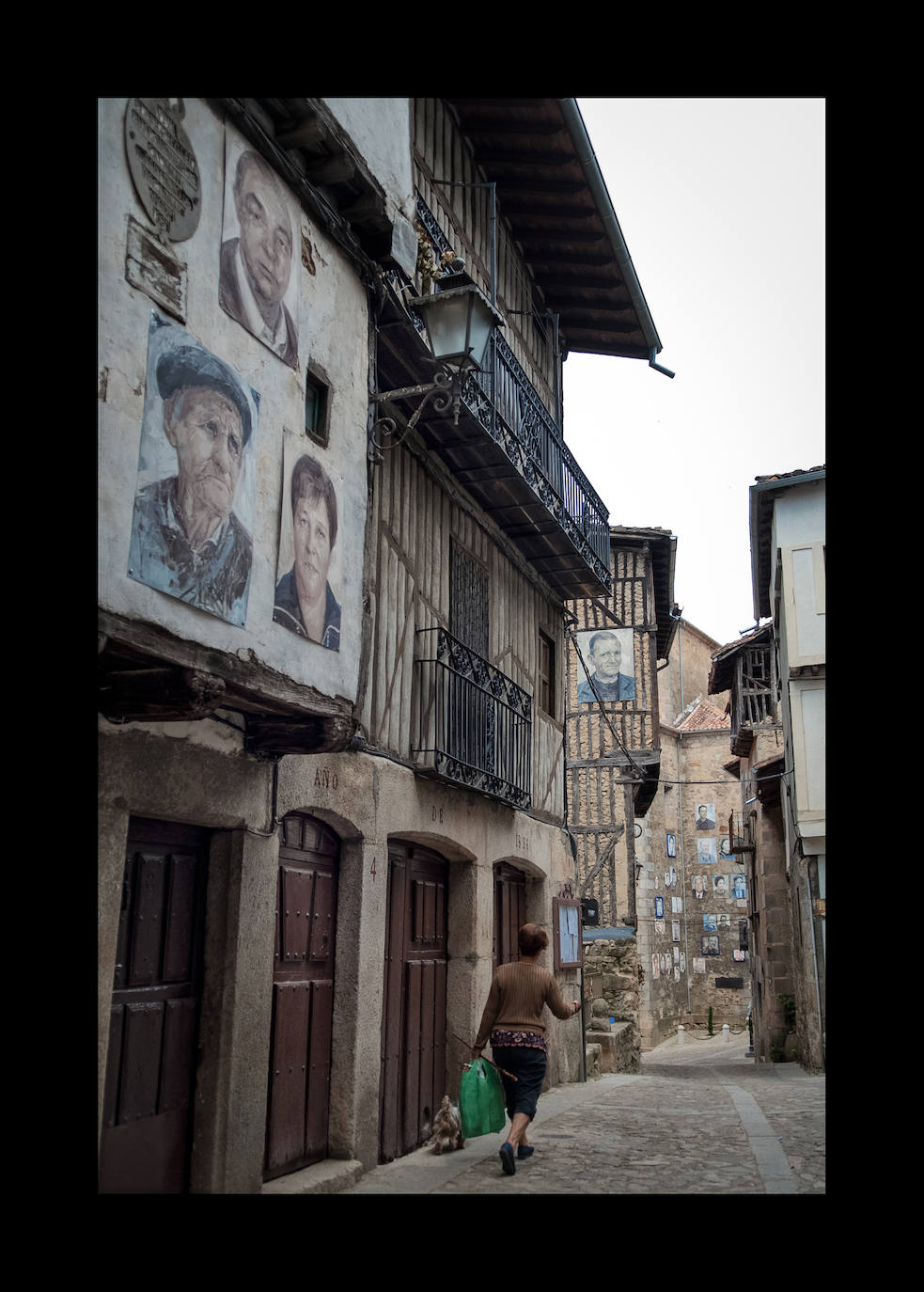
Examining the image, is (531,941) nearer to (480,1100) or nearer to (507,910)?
(480,1100)

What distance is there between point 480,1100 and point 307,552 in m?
3.21

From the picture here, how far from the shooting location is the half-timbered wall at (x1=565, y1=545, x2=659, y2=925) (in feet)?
61.5

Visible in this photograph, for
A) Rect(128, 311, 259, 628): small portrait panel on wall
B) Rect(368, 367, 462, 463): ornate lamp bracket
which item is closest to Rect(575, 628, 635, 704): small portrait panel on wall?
Rect(368, 367, 462, 463): ornate lamp bracket

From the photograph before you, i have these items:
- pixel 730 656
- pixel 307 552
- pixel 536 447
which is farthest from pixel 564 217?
pixel 730 656

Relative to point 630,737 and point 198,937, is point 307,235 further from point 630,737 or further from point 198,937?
point 630,737

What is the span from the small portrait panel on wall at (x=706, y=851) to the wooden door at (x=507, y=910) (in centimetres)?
2363

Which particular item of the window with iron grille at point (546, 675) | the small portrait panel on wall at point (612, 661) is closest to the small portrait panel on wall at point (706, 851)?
the small portrait panel on wall at point (612, 661)

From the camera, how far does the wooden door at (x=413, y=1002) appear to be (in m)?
7.52

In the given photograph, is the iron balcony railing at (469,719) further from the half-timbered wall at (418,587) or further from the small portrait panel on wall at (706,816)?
the small portrait panel on wall at (706,816)

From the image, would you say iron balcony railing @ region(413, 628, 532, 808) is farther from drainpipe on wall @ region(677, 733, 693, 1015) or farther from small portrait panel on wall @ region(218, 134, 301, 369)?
drainpipe on wall @ region(677, 733, 693, 1015)

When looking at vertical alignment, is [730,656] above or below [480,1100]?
above

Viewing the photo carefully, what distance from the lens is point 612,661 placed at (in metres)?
18.7
